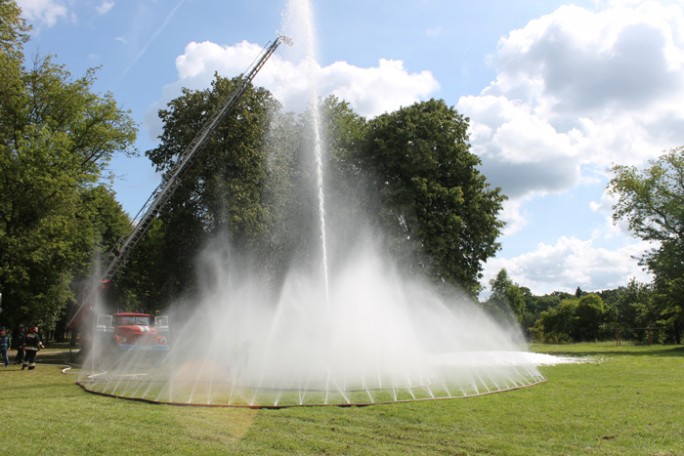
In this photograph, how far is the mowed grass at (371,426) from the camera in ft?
29.6

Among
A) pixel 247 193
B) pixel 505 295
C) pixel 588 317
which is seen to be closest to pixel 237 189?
pixel 247 193

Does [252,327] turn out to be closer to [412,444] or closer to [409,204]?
[409,204]

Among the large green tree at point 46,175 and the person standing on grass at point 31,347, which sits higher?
the large green tree at point 46,175

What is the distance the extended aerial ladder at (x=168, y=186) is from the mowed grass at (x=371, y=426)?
13.6 metres

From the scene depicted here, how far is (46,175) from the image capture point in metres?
31.3

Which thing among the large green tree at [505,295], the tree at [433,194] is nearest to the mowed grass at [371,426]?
the tree at [433,194]

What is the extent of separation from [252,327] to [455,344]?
1073cm

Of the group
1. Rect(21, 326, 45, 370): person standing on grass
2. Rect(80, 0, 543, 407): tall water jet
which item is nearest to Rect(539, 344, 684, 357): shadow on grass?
Rect(80, 0, 543, 407): tall water jet

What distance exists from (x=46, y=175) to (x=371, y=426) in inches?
1067

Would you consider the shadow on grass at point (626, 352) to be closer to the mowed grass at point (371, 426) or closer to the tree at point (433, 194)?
the tree at point (433, 194)

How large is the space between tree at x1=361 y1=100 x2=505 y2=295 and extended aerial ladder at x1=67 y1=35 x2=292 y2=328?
10.8 metres

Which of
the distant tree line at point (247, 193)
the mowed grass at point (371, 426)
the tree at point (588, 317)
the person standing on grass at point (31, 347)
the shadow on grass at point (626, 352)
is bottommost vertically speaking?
the mowed grass at point (371, 426)

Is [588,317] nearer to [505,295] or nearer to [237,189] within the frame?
[505,295]

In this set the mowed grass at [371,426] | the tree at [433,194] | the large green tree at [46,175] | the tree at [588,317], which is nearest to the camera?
the mowed grass at [371,426]
